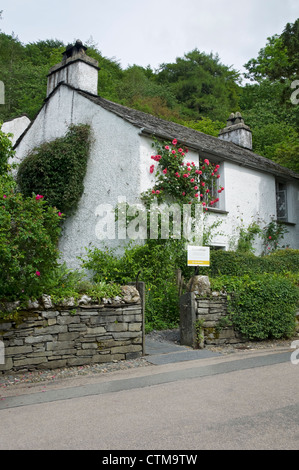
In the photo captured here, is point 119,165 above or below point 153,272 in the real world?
above

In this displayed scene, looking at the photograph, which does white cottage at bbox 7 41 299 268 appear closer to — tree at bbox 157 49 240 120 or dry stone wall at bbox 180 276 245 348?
dry stone wall at bbox 180 276 245 348

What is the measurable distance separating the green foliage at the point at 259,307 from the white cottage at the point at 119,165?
4421mm

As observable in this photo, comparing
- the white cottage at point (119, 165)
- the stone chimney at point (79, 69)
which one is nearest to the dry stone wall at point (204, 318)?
the white cottage at point (119, 165)

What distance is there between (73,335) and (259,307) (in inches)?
168

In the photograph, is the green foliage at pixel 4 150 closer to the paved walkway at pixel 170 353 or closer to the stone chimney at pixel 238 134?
the paved walkway at pixel 170 353

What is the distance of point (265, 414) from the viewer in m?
4.23

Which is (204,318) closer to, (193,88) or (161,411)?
(161,411)

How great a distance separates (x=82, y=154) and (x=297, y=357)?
9313mm

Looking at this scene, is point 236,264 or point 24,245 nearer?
point 24,245

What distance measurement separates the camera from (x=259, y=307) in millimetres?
8977

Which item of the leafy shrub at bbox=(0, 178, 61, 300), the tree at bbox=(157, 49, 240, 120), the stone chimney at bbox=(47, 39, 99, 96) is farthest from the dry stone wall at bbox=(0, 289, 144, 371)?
the tree at bbox=(157, 49, 240, 120)

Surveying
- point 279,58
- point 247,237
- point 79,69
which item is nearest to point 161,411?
point 247,237

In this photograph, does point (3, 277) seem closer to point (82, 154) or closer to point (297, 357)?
point (297, 357)

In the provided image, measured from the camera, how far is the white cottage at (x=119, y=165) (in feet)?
41.0
